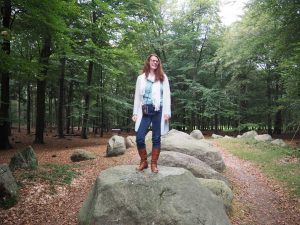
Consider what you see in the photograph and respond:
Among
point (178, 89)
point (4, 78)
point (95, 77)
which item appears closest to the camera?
point (4, 78)

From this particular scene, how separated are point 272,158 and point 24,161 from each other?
11394mm

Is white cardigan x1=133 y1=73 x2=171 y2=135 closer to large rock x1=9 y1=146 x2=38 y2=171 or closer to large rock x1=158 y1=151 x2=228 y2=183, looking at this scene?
large rock x1=158 y1=151 x2=228 y2=183

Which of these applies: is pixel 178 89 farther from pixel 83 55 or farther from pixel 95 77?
pixel 83 55

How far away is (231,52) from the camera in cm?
2419

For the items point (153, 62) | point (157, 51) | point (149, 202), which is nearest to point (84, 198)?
point (149, 202)

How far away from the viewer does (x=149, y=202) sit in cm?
627

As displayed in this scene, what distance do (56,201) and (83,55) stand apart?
11558 mm

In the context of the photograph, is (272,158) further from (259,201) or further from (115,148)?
(115,148)

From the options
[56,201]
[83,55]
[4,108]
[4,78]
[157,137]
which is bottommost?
[56,201]

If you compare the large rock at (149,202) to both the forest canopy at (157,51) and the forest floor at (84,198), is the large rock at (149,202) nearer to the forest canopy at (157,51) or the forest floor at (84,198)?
the forest floor at (84,198)

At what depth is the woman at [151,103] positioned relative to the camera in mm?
6281

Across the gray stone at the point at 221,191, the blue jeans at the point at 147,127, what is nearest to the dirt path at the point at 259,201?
the gray stone at the point at 221,191

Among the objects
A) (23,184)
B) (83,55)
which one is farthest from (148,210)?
(83,55)

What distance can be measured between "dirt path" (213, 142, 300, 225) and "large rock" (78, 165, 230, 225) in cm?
233
